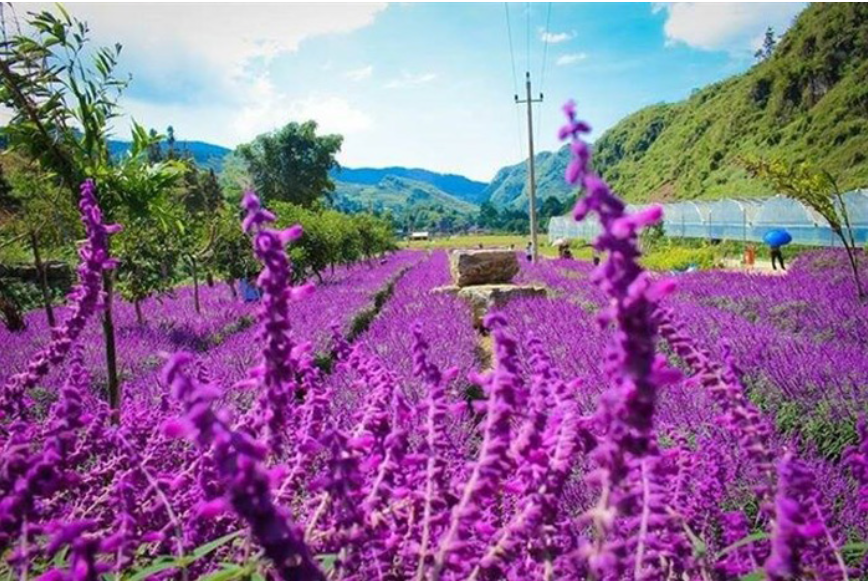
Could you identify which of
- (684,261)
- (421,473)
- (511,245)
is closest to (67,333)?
(421,473)

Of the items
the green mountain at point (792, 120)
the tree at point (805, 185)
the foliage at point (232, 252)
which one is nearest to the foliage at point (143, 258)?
the foliage at point (232, 252)

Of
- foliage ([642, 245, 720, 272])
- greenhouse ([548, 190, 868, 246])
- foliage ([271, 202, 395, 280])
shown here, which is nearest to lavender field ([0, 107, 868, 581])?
foliage ([271, 202, 395, 280])

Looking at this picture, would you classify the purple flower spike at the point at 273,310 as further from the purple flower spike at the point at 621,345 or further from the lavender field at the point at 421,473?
the purple flower spike at the point at 621,345

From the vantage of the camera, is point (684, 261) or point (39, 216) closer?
point (39, 216)

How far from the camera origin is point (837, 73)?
69.8 meters

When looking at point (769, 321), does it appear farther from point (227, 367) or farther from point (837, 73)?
point (837, 73)

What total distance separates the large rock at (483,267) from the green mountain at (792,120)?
38.4 metres

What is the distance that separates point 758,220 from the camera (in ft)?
104

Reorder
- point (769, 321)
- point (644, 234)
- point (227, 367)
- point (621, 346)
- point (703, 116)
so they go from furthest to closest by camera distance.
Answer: point (703, 116)
point (644, 234)
point (769, 321)
point (227, 367)
point (621, 346)

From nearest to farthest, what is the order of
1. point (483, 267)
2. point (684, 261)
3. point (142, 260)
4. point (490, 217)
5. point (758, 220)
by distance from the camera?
point (142, 260), point (483, 267), point (684, 261), point (758, 220), point (490, 217)

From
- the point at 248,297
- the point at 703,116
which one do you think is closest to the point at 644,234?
the point at 248,297

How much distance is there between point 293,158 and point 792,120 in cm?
5513

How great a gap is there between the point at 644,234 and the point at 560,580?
41.4 meters

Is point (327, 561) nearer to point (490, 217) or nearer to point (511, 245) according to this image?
point (511, 245)
